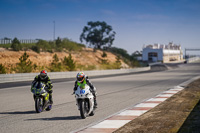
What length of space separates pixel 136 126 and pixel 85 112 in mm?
1744

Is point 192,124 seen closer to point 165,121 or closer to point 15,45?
point 165,121

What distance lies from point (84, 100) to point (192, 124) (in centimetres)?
285

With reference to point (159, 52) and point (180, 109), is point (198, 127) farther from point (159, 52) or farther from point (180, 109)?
point (159, 52)

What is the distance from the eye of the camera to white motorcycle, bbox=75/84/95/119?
25.6 feet

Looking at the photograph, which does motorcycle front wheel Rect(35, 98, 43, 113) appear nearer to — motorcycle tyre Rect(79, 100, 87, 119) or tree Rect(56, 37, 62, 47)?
motorcycle tyre Rect(79, 100, 87, 119)

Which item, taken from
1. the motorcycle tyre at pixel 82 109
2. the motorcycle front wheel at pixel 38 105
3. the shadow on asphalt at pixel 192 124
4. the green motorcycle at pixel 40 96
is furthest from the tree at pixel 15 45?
the shadow on asphalt at pixel 192 124

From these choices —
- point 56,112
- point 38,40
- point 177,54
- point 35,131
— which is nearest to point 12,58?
point 38,40

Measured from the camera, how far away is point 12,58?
41250mm

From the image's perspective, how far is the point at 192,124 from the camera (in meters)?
6.88

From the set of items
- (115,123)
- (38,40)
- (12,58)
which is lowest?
(115,123)

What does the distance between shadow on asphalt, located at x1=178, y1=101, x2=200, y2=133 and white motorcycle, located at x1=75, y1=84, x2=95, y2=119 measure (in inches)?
101

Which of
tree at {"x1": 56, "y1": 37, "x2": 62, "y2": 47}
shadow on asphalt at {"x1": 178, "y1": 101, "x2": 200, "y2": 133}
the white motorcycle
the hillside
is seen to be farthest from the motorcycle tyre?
tree at {"x1": 56, "y1": 37, "x2": 62, "y2": 47}

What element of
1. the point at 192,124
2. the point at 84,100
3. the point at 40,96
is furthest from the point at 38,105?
the point at 192,124

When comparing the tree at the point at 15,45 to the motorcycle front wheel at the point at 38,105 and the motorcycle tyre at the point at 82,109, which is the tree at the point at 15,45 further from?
the motorcycle tyre at the point at 82,109
